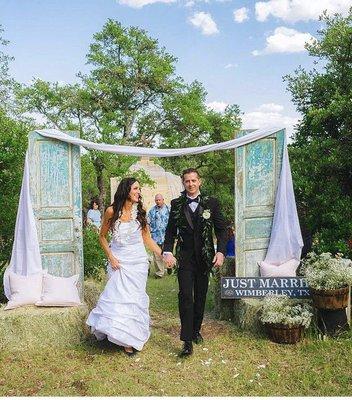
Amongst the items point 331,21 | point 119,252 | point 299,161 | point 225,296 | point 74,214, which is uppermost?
point 331,21

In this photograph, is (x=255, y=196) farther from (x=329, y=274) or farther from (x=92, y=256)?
(x=92, y=256)

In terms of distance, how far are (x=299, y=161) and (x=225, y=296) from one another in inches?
94.1

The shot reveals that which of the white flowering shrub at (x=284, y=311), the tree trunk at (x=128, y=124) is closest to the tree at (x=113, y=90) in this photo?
the tree trunk at (x=128, y=124)

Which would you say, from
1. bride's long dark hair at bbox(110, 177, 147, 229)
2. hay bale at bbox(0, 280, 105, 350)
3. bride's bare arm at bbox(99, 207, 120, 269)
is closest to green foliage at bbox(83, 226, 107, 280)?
hay bale at bbox(0, 280, 105, 350)

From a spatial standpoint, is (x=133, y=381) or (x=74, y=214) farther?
(x=74, y=214)

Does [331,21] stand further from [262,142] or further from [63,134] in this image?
[63,134]

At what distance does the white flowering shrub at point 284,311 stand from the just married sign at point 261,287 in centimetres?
14

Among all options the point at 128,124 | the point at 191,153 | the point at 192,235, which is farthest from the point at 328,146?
the point at 128,124

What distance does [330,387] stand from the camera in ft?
13.8

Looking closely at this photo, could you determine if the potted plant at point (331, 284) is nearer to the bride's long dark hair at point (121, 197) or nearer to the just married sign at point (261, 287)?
Result: the just married sign at point (261, 287)

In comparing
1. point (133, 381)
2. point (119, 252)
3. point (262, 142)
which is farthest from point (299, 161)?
point (133, 381)

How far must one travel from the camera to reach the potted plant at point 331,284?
17.3ft

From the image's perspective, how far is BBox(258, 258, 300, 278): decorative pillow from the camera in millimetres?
6246

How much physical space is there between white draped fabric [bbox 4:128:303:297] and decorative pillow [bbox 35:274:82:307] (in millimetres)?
263
